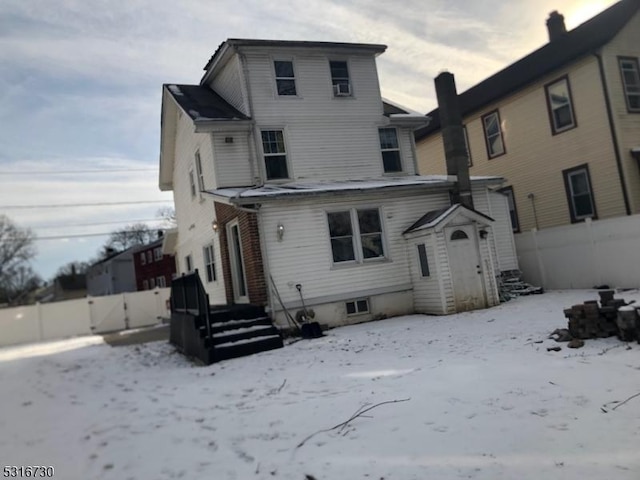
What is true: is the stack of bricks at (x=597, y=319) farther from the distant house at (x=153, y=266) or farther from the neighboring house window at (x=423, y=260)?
the distant house at (x=153, y=266)

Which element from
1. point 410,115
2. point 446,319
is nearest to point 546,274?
point 446,319

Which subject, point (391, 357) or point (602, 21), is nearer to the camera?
point (391, 357)

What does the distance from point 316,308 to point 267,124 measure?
5618 millimetres

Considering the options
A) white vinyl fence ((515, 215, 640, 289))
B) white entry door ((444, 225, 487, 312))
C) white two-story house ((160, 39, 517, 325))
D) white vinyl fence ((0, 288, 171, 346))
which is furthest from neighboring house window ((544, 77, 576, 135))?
white vinyl fence ((0, 288, 171, 346))

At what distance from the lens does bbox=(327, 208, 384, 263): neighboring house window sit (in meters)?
12.9

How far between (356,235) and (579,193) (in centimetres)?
849

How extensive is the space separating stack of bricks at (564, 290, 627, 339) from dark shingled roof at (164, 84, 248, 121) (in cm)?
1000

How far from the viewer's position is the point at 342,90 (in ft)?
49.5

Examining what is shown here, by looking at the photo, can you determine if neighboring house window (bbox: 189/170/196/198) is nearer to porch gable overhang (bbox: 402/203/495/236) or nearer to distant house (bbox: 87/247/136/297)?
porch gable overhang (bbox: 402/203/495/236)

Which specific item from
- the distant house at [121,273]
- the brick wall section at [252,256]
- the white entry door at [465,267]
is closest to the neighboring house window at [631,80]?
the white entry door at [465,267]

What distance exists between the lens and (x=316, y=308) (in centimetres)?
1220

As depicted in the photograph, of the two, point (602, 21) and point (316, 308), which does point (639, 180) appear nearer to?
point (602, 21)

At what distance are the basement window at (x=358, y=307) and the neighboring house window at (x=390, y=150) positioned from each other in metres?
4.64

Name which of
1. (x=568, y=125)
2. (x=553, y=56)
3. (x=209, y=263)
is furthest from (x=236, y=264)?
(x=553, y=56)
